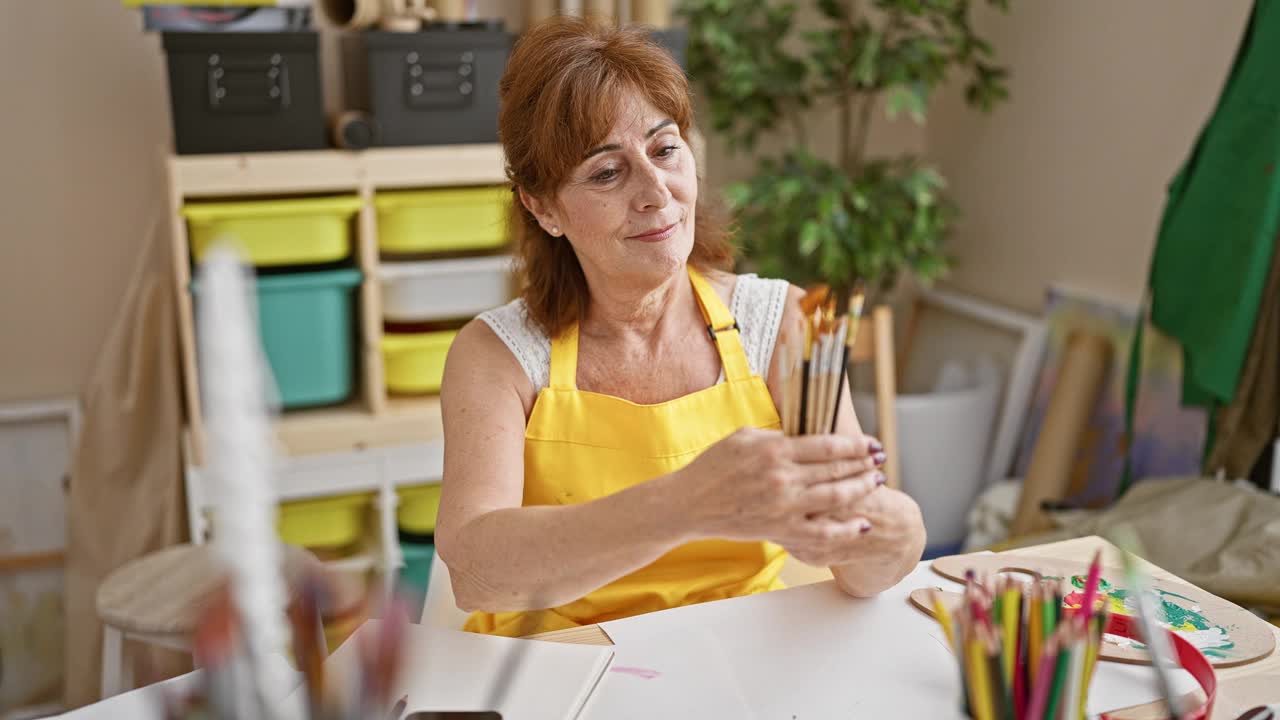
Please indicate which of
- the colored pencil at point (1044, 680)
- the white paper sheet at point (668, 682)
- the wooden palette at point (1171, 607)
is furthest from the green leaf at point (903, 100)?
the colored pencil at point (1044, 680)

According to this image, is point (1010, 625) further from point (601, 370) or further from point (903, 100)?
point (903, 100)

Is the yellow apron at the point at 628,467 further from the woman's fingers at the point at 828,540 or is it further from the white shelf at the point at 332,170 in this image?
the white shelf at the point at 332,170

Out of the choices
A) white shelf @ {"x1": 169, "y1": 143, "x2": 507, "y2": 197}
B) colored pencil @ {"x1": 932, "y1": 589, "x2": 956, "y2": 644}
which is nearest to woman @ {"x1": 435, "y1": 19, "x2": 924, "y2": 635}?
colored pencil @ {"x1": 932, "y1": 589, "x2": 956, "y2": 644}

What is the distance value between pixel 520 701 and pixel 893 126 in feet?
9.06

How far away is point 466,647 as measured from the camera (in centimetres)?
97

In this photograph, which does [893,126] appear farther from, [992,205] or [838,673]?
[838,673]

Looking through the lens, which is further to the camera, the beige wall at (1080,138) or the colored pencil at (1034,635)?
the beige wall at (1080,138)

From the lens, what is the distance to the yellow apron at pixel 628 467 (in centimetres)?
132

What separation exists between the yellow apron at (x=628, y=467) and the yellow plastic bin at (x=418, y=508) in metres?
1.18

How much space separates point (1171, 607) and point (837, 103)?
206 cm

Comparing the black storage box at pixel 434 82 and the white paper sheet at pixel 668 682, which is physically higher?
the black storage box at pixel 434 82

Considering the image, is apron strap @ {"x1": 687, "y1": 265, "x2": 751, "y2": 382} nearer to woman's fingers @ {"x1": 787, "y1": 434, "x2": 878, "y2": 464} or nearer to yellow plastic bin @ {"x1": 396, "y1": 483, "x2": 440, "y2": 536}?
woman's fingers @ {"x1": 787, "y1": 434, "x2": 878, "y2": 464}

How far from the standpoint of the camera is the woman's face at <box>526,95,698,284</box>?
4.10 feet

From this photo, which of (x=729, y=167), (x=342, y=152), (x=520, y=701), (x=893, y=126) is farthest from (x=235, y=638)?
(x=893, y=126)
